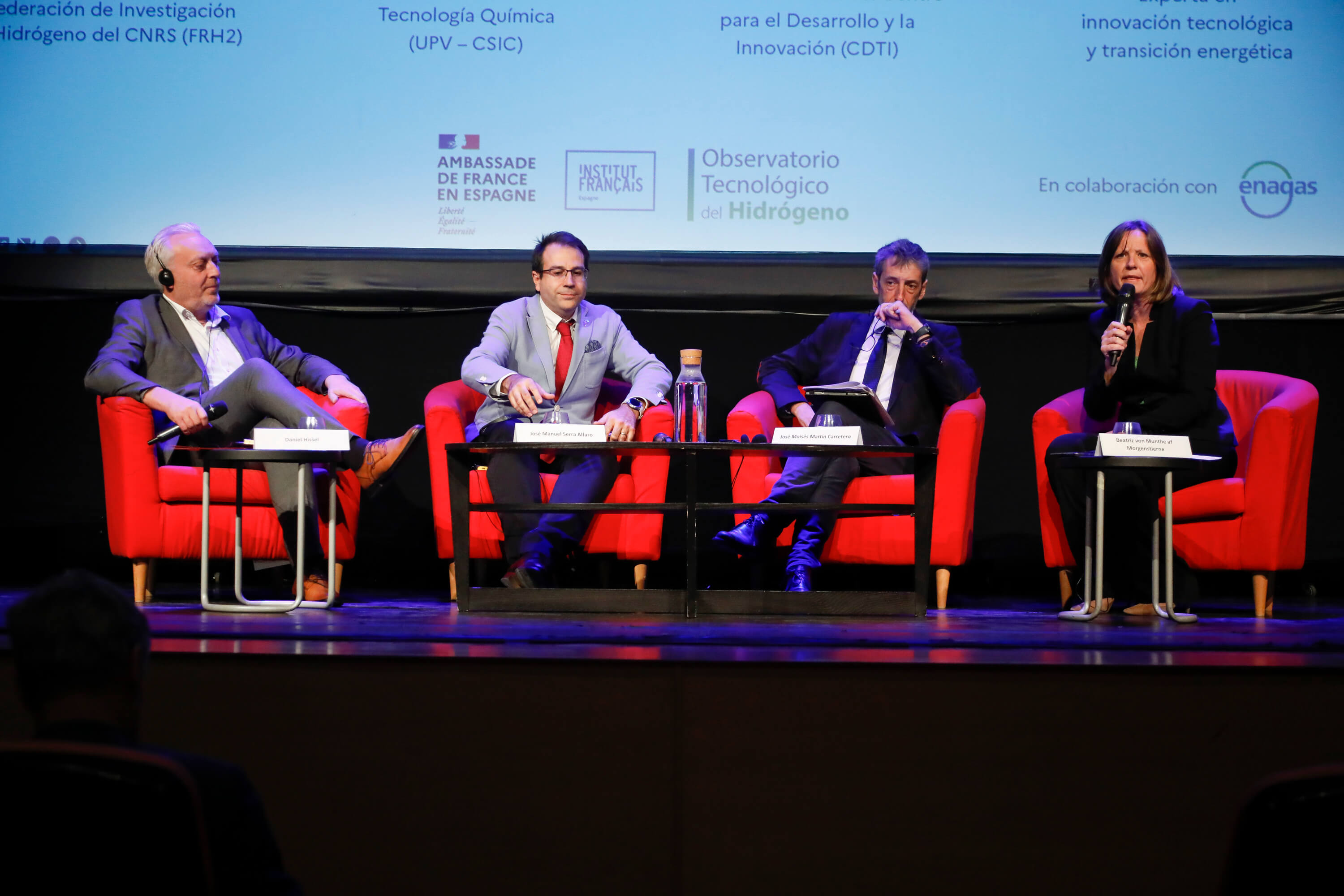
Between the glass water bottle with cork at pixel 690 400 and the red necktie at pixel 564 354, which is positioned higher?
the red necktie at pixel 564 354

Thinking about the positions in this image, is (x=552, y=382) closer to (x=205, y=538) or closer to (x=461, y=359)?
(x=461, y=359)

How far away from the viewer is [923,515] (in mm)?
2924

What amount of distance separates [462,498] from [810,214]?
5.27 feet

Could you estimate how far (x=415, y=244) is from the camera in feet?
13.0

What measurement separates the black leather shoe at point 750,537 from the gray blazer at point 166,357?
1290mm

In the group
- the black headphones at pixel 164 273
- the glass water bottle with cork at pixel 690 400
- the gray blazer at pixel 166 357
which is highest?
the black headphones at pixel 164 273

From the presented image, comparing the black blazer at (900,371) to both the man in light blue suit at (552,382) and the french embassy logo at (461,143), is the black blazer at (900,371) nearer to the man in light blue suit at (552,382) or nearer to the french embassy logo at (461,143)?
the man in light blue suit at (552,382)

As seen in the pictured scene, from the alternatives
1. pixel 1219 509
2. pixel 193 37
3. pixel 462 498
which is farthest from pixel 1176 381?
pixel 193 37

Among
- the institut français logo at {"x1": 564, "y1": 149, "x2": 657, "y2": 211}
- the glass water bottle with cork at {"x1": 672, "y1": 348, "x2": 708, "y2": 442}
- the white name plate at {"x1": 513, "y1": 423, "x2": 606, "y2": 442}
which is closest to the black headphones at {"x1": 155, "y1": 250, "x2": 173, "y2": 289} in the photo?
the institut français logo at {"x1": 564, "y1": 149, "x2": 657, "y2": 211}

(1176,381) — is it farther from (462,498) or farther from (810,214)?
(462,498)

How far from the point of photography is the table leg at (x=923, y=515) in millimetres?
2916

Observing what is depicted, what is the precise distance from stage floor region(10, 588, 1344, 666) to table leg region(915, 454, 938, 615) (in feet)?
0.36

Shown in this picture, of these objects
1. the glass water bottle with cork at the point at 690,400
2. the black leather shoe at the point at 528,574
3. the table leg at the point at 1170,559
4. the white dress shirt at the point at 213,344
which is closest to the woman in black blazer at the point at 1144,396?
the table leg at the point at 1170,559

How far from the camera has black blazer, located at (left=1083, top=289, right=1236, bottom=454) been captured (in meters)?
3.19
